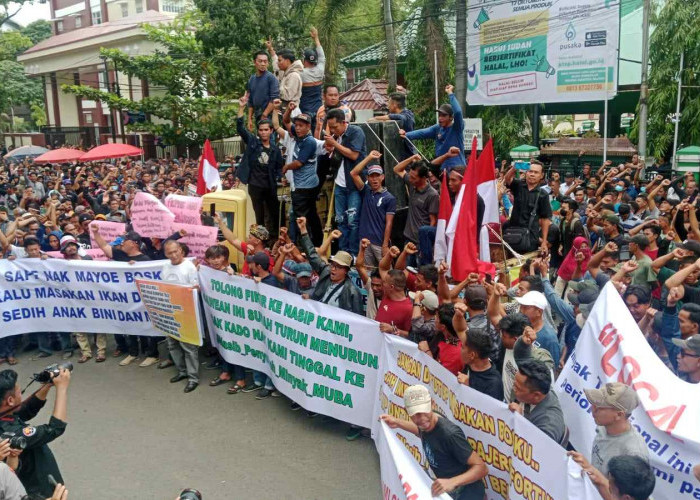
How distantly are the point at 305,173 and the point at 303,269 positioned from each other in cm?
177

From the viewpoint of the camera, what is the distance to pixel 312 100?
34.1 ft

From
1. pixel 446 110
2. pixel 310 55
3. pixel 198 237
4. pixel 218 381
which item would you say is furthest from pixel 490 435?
pixel 310 55

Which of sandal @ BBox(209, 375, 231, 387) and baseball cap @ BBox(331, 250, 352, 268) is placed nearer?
baseball cap @ BBox(331, 250, 352, 268)

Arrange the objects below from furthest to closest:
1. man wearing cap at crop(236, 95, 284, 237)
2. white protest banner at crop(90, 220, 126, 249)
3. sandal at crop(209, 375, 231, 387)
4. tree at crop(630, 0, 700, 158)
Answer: tree at crop(630, 0, 700, 158) < white protest banner at crop(90, 220, 126, 249) < man wearing cap at crop(236, 95, 284, 237) < sandal at crop(209, 375, 231, 387)

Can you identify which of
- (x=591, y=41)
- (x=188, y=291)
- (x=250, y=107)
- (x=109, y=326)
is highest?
(x=591, y=41)

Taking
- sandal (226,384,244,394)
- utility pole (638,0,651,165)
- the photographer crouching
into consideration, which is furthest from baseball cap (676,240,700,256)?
utility pole (638,0,651,165)

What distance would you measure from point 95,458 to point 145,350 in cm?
283

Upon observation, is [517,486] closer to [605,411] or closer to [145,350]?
[605,411]

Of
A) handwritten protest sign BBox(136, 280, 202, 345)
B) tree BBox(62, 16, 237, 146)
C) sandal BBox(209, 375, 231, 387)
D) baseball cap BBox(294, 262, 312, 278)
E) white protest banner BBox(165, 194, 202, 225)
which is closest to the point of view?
baseball cap BBox(294, 262, 312, 278)

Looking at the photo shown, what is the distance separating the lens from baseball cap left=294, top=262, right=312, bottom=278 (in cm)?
747

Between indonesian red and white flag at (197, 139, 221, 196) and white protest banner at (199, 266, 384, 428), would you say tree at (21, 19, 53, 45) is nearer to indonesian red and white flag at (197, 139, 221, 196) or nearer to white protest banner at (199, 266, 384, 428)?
indonesian red and white flag at (197, 139, 221, 196)

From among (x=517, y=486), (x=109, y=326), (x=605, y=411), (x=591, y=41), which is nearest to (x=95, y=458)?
(x=109, y=326)

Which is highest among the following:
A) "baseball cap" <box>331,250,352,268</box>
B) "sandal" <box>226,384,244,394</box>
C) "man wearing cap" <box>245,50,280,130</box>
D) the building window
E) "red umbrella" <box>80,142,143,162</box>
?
the building window

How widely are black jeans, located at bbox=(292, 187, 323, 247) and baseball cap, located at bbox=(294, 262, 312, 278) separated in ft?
4.48
